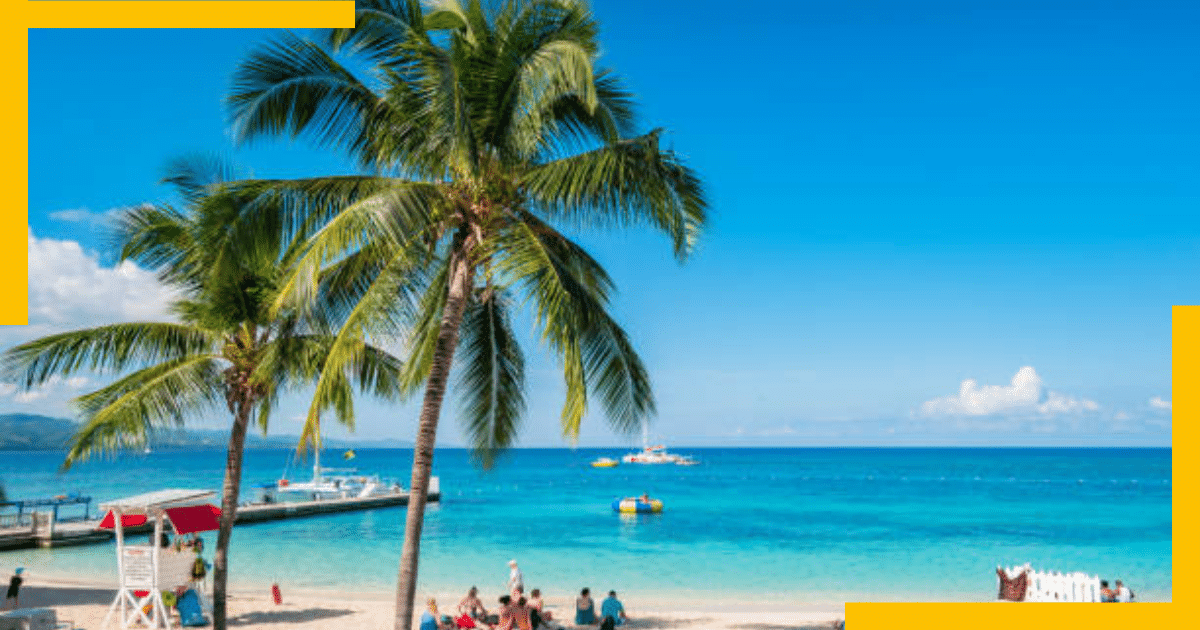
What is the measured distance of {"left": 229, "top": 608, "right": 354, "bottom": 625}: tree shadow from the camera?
17672mm

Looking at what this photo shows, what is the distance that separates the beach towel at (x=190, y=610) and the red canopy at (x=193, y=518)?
1609mm

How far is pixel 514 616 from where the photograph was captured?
15.5 m

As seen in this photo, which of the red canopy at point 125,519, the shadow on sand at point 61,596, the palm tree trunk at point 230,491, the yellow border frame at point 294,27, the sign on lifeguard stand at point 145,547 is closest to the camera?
the yellow border frame at point 294,27

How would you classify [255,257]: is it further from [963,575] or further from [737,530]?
[737,530]


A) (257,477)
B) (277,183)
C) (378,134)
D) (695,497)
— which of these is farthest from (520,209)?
(257,477)

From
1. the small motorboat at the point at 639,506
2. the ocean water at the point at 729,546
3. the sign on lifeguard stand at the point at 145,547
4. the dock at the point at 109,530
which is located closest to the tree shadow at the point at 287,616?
the sign on lifeguard stand at the point at 145,547

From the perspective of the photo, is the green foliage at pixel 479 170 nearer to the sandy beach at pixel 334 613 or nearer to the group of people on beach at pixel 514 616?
the group of people on beach at pixel 514 616

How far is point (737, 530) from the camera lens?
1908 inches

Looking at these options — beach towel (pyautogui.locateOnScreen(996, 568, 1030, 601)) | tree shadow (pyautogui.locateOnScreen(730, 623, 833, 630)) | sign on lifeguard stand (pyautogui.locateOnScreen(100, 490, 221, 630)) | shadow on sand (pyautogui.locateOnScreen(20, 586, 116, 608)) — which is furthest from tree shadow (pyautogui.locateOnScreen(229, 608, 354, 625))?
beach towel (pyautogui.locateOnScreen(996, 568, 1030, 601))

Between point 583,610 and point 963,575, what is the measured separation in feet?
69.4

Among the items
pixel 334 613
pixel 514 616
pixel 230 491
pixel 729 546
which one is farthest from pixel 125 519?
pixel 729 546

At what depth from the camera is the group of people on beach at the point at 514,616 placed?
15211mm

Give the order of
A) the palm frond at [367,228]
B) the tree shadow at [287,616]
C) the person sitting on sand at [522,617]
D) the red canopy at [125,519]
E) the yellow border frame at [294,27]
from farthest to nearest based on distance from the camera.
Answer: the tree shadow at [287,616], the person sitting on sand at [522,617], the red canopy at [125,519], the palm frond at [367,228], the yellow border frame at [294,27]

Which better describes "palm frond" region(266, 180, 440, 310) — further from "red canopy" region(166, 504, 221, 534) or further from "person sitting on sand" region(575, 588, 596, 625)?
"person sitting on sand" region(575, 588, 596, 625)
